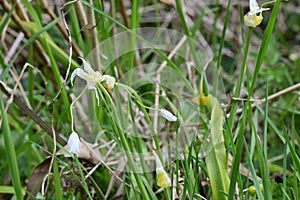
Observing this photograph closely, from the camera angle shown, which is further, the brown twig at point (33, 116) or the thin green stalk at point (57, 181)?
the brown twig at point (33, 116)

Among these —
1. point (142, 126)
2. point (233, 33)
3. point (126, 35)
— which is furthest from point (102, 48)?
point (233, 33)

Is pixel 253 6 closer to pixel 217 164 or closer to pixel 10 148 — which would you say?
pixel 217 164

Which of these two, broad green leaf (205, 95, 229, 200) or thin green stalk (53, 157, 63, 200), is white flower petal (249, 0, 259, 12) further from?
thin green stalk (53, 157, 63, 200)

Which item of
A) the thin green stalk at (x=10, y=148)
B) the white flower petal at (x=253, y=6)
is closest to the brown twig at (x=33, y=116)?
the thin green stalk at (x=10, y=148)

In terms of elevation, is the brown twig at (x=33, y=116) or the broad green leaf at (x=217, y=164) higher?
the brown twig at (x=33, y=116)

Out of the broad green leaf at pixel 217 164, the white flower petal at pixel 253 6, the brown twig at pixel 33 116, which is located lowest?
the broad green leaf at pixel 217 164

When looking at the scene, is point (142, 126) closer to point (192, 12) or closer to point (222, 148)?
point (222, 148)

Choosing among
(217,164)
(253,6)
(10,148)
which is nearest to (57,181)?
(10,148)

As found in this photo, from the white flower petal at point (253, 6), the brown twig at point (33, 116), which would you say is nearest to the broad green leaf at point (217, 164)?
the white flower petal at point (253, 6)

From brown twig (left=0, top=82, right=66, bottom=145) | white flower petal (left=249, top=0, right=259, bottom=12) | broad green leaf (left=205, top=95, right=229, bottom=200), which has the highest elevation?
white flower petal (left=249, top=0, right=259, bottom=12)

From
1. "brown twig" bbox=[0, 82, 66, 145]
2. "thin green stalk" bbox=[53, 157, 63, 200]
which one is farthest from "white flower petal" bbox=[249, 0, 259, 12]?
"brown twig" bbox=[0, 82, 66, 145]

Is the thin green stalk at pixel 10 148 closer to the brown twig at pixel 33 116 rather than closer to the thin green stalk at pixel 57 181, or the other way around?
the thin green stalk at pixel 57 181
